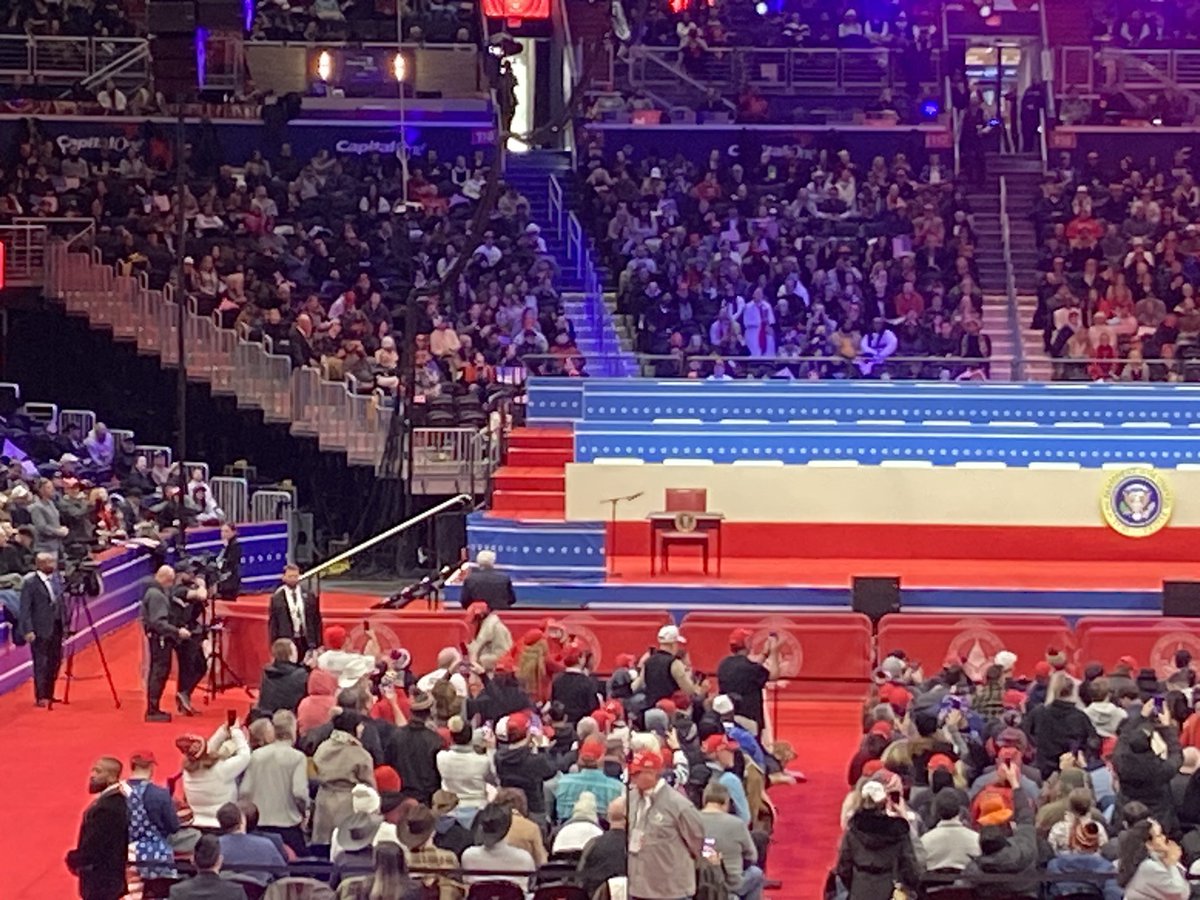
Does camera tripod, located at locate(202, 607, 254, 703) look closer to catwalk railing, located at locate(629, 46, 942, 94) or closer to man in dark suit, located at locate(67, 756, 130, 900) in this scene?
man in dark suit, located at locate(67, 756, 130, 900)

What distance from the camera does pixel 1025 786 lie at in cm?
1450

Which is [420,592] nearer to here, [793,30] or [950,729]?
[950,729]

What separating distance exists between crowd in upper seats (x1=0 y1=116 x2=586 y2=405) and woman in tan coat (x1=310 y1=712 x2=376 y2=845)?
1645 cm

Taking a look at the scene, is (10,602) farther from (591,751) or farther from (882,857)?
(882,857)

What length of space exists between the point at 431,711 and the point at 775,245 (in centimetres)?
2116

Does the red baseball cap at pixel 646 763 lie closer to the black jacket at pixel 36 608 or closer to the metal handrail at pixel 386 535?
the black jacket at pixel 36 608

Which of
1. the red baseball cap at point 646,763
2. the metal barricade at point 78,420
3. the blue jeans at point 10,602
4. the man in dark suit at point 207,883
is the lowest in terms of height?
the blue jeans at point 10,602

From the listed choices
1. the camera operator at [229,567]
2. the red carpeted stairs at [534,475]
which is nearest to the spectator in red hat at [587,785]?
the camera operator at [229,567]

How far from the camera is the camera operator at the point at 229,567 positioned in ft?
84.5

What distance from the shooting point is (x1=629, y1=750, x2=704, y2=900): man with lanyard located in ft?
39.7

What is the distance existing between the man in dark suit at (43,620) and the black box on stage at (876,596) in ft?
26.3

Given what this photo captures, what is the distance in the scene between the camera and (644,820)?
1212cm

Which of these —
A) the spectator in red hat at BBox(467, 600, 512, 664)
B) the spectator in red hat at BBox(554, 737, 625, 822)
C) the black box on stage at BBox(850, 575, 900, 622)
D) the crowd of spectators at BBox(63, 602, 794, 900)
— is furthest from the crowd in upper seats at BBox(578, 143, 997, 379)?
the spectator in red hat at BBox(554, 737, 625, 822)

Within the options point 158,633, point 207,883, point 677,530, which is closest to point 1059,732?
→ point 207,883
